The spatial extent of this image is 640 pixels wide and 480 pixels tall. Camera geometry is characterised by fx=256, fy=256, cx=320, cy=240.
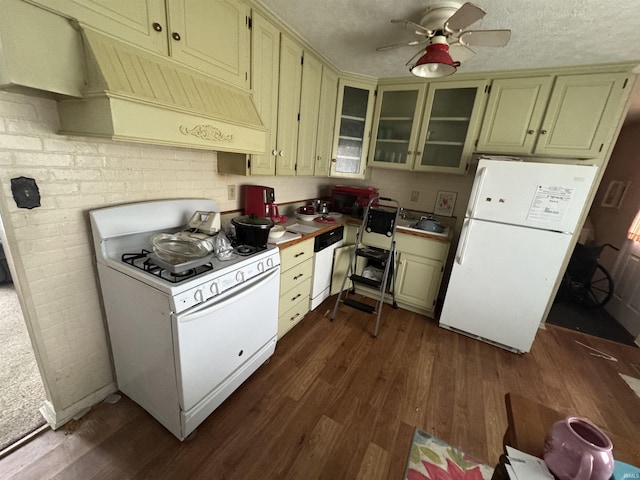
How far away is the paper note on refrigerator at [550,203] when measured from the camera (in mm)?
1932

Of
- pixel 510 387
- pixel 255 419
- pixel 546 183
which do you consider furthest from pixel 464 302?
pixel 255 419

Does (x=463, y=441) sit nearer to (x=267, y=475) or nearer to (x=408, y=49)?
(x=267, y=475)

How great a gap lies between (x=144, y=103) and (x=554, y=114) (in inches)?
Answer: 119

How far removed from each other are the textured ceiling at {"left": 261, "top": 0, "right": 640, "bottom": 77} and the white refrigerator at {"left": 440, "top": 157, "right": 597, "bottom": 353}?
80 cm

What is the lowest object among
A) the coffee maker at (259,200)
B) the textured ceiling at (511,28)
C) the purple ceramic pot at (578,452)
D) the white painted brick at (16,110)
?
the purple ceramic pot at (578,452)

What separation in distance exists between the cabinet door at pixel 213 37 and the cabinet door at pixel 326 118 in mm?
1005

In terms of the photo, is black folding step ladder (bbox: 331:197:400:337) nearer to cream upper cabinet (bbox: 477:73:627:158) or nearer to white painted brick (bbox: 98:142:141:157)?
cream upper cabinet (bbox: 477:73:627:158)

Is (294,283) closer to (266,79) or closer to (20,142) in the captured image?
(266,79)

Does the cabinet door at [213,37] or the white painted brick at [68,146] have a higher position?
the cabinet door at [213,37]

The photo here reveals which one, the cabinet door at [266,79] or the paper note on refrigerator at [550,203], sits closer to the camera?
the cabinet door at [266,79]

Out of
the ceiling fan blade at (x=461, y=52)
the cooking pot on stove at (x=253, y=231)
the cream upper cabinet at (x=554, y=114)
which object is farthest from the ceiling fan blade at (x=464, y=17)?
the cooking pot on stove at (x=253, y=231)

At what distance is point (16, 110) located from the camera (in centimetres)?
105

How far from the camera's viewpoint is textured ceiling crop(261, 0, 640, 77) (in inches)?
56.2

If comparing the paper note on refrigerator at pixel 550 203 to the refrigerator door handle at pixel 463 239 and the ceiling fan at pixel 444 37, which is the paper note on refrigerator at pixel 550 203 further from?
the ceiling fan at pixel 444 37
